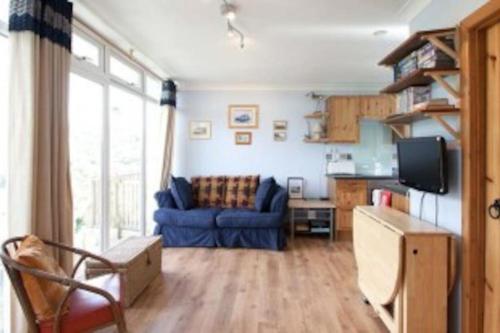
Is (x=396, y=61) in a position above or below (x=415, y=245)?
above

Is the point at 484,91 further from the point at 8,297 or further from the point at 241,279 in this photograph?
the point at 8,297

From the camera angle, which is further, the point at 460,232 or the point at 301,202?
the point at 301,202

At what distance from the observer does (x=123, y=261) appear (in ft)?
9.18

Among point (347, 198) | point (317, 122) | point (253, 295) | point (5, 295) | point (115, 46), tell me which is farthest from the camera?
point (317, 122)

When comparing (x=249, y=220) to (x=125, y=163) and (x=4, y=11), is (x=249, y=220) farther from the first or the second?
(x=4, y=11)

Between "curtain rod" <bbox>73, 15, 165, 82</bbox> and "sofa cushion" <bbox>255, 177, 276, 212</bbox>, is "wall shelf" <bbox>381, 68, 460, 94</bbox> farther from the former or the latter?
"curtain rod" <bbox>73, 15, 165, 82</bbox>

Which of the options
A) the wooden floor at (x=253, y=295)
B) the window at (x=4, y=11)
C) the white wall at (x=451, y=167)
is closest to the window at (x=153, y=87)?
the wooden floor at (x=253, y=295)

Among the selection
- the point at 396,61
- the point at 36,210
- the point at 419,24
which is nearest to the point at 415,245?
the point at 396,61

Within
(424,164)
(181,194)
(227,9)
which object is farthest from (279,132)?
(424,164)

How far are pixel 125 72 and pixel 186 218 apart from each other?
6.72ft

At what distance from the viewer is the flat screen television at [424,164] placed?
6.83ft

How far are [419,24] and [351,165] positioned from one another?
320 centimetres

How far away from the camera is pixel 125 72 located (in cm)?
412

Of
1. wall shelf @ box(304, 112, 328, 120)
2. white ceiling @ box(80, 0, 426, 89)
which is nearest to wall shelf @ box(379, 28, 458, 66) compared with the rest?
white ceiling @ box(80, 0, 426, 89)
